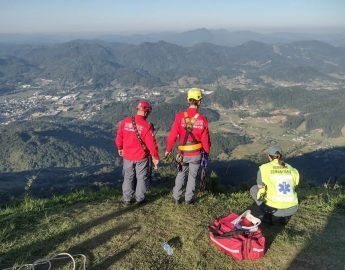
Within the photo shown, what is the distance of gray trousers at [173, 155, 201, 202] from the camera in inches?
348

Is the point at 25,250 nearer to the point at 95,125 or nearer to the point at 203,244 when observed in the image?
the point at 203,244

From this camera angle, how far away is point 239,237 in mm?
6883

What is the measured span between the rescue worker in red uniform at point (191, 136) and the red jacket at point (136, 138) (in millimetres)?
427

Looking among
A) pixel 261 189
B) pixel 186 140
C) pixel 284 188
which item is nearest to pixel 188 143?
pixel 186 140

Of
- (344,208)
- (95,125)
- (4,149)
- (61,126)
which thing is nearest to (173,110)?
(95,125)

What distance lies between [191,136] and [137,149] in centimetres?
129

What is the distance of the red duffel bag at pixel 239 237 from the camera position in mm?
6738

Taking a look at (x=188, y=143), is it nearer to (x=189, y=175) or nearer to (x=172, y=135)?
(x=172, y=135)

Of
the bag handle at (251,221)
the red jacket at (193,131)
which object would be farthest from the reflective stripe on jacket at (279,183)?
the red jacket at (193,131)

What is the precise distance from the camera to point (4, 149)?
134 meters

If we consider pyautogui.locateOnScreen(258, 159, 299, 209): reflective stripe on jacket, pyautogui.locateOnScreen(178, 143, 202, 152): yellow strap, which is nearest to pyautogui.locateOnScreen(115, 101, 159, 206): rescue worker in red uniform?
pyautogui.locateOnScreen(178, 143, 202, 152): yellow strap

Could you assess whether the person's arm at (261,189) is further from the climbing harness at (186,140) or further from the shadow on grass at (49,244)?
the shadow on grass at (49,244)

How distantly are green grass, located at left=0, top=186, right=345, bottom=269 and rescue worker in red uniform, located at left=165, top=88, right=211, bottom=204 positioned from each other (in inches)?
38.5

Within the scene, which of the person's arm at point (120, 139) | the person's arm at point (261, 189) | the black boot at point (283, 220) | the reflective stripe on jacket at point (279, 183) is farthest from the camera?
the person's arm at point (120, 139)
